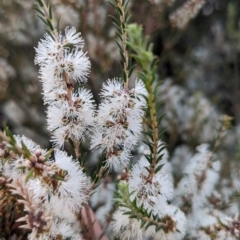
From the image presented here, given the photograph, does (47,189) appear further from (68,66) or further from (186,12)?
(186,12)

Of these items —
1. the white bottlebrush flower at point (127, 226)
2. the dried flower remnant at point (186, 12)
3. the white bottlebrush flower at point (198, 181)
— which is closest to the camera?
the white bottlebrush flower at point (127, 226)

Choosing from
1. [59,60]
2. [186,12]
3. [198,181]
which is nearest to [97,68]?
[186,12]

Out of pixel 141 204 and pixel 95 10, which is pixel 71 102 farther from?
pixel 95 10

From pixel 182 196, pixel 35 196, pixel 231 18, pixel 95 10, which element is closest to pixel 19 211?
pixel 35 196

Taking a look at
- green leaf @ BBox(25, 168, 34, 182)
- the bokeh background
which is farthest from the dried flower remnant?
green leaf @ BBox(25, 168, 34, 182)

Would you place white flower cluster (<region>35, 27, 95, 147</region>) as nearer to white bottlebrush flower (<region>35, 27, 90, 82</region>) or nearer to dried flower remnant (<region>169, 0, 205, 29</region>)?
white bottlebrush flower (<region>35, 27, 90, 82</region>)

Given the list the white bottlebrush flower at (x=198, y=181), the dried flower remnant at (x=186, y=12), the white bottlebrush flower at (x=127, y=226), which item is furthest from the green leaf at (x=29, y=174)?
the dried flower remnant at (x=186, y=12)

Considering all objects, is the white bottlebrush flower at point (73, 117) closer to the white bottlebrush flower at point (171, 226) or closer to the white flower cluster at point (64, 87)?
the white flower cluster at point (64, 87)
